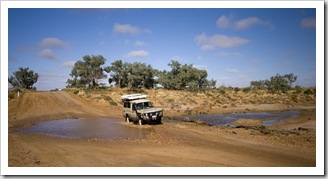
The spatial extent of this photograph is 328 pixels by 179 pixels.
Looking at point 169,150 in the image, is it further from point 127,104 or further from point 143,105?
point 127,104

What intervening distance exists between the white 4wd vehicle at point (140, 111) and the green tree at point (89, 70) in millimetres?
42222

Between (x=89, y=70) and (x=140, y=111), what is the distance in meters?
46.1

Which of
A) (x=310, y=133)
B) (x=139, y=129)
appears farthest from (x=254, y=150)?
(x=139, y=129)

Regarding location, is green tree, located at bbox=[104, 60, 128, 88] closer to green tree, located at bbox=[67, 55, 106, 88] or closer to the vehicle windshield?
green tree, located at bbox=[67, 55, 106, 88]

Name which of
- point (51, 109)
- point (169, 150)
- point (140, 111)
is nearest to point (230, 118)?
point (140, 111)

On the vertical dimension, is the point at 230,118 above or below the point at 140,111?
below

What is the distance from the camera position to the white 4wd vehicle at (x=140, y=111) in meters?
20.8

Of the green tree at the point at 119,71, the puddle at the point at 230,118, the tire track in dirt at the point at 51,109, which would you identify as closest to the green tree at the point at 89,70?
the green tree at the point at 119,71

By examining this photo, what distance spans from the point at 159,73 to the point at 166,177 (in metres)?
61.7

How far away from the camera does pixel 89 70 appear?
209 feet

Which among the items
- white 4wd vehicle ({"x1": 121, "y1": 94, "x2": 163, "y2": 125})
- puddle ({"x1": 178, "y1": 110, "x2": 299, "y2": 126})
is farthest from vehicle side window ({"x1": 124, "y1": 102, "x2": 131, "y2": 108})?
puddle ({"x1": 178, "y1": 110, "x2": 299, "y2": 126})

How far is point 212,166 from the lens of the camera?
981cm

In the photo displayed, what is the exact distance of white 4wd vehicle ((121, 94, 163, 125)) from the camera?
20766mm
